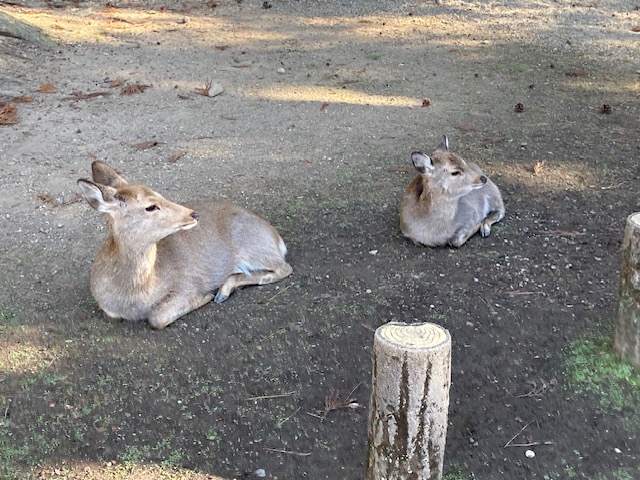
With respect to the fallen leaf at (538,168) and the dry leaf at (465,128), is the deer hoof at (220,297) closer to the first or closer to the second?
the fallen leaf at (538,168)

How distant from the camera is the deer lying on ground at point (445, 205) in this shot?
6.02m

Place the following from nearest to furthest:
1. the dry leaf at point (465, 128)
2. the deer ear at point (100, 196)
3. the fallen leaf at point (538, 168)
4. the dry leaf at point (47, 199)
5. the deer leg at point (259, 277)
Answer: the deer ear at point (100, 196) → the deer leg at point (259, 277) → the dry leaf at point (47, 199) → the fallen leaf at point (538, 168) → the dry leaf at point (465, 128)

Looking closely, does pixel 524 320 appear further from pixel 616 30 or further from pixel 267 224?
pixel 616 30

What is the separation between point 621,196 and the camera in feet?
21.7

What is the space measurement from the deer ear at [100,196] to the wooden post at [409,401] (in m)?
2.47

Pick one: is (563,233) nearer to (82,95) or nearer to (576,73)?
(576,73)

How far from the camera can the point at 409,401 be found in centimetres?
310

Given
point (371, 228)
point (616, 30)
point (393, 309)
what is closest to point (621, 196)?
point (371, 228)

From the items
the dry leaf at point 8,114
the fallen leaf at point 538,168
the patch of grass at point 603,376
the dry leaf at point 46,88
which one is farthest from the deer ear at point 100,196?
the dry leaf at point 46,88

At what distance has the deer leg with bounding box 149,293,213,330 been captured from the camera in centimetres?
500

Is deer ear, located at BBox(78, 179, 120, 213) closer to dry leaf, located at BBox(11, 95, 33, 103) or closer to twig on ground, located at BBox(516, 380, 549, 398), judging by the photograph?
twig on ground, located at BBox(516, 380, 549, 398)

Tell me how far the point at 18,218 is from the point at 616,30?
31.3 ft

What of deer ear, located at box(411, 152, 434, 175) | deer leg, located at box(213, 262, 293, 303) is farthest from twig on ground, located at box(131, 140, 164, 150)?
deer ear, located at box(411, 152, 434, 175)

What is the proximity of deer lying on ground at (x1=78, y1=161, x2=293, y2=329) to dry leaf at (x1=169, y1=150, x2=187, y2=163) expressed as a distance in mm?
1913
